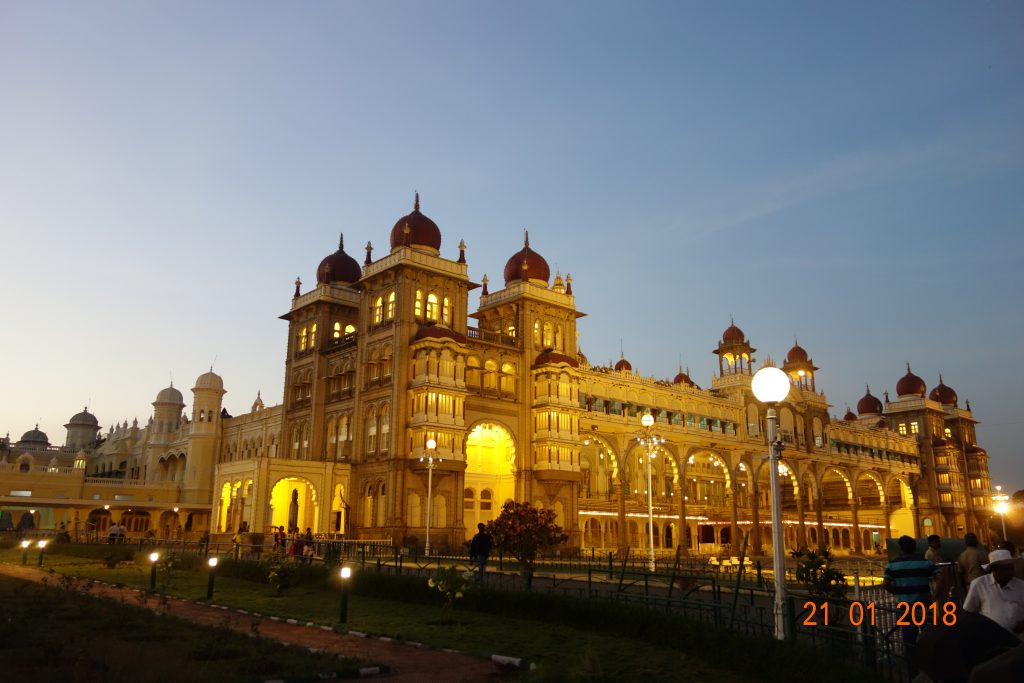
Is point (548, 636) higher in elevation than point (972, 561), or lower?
lower

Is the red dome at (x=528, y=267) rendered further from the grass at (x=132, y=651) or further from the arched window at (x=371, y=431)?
the grass at (x=132, y=651)

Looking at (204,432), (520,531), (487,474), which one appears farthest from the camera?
(204,432)

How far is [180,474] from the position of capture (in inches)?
2972

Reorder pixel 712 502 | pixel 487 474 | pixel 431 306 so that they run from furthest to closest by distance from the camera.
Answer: pixel 712 502 → pixel 487 474 → pixel 431 306

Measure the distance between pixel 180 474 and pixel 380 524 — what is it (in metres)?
35.0

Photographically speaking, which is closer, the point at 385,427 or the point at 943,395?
the point at 385,427

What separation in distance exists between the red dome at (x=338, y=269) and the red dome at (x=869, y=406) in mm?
75389

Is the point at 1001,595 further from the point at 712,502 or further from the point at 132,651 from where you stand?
the point at 712,502

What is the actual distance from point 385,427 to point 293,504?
10.1 meters

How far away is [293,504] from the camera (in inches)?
2183

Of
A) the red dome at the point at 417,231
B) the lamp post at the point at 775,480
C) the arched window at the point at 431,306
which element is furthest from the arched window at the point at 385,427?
the lamp post at the point at 775,480

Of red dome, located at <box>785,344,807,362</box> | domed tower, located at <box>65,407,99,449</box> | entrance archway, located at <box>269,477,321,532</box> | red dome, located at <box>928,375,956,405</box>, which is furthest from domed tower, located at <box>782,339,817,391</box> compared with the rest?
domed tower, located at <box>65,407,99,449</box>

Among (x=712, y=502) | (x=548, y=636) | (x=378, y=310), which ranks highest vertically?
(x=378, y=310)

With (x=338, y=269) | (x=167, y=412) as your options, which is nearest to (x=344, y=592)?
(x=338, y=269)
